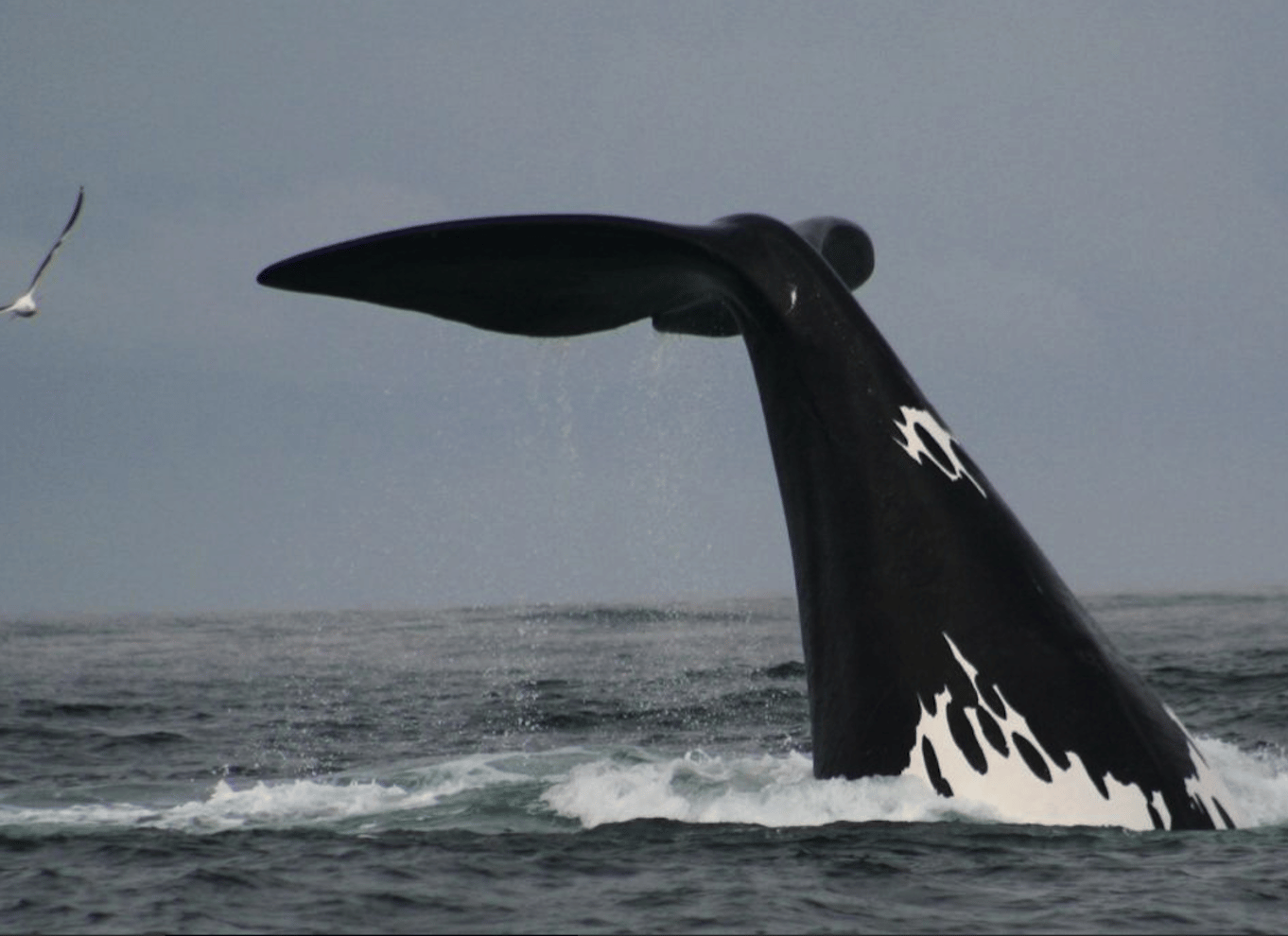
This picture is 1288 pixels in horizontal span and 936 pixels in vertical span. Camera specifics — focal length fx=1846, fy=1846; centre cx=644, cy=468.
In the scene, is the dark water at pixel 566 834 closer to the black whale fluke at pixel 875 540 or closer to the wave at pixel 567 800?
the wave at pixel 567 800

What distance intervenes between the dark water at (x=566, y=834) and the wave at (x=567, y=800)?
1.0 inches

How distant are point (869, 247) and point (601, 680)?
1531cm

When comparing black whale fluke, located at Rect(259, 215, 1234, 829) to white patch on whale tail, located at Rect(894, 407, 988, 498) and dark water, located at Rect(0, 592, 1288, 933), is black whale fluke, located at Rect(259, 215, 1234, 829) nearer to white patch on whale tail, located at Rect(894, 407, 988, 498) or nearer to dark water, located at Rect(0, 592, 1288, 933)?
white patch on whale tail, located at Rect(894, 407, 988, 498)

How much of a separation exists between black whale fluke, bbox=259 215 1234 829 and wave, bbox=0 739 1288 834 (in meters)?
0.22

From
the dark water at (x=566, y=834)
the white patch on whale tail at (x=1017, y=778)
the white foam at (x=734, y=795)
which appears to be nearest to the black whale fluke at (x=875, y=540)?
the white patch on whale tail at (x=1017, y=778)

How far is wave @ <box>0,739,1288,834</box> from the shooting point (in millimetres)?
8742

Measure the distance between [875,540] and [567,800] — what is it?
286 cm

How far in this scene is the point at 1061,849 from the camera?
26.9ft

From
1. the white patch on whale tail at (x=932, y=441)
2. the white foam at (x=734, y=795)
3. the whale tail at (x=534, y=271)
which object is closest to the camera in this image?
the whale tail at (x=534, y=271)

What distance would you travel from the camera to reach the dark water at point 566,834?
24.8 ft

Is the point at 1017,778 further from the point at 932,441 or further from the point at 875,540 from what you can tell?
the point at 932,441

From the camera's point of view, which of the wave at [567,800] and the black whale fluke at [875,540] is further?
the wave at [567,800]

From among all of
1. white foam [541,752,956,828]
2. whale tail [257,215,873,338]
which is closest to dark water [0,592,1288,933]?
white foam [541,752,956,828]

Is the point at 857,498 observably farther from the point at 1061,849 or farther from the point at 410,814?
the point at 410,814
